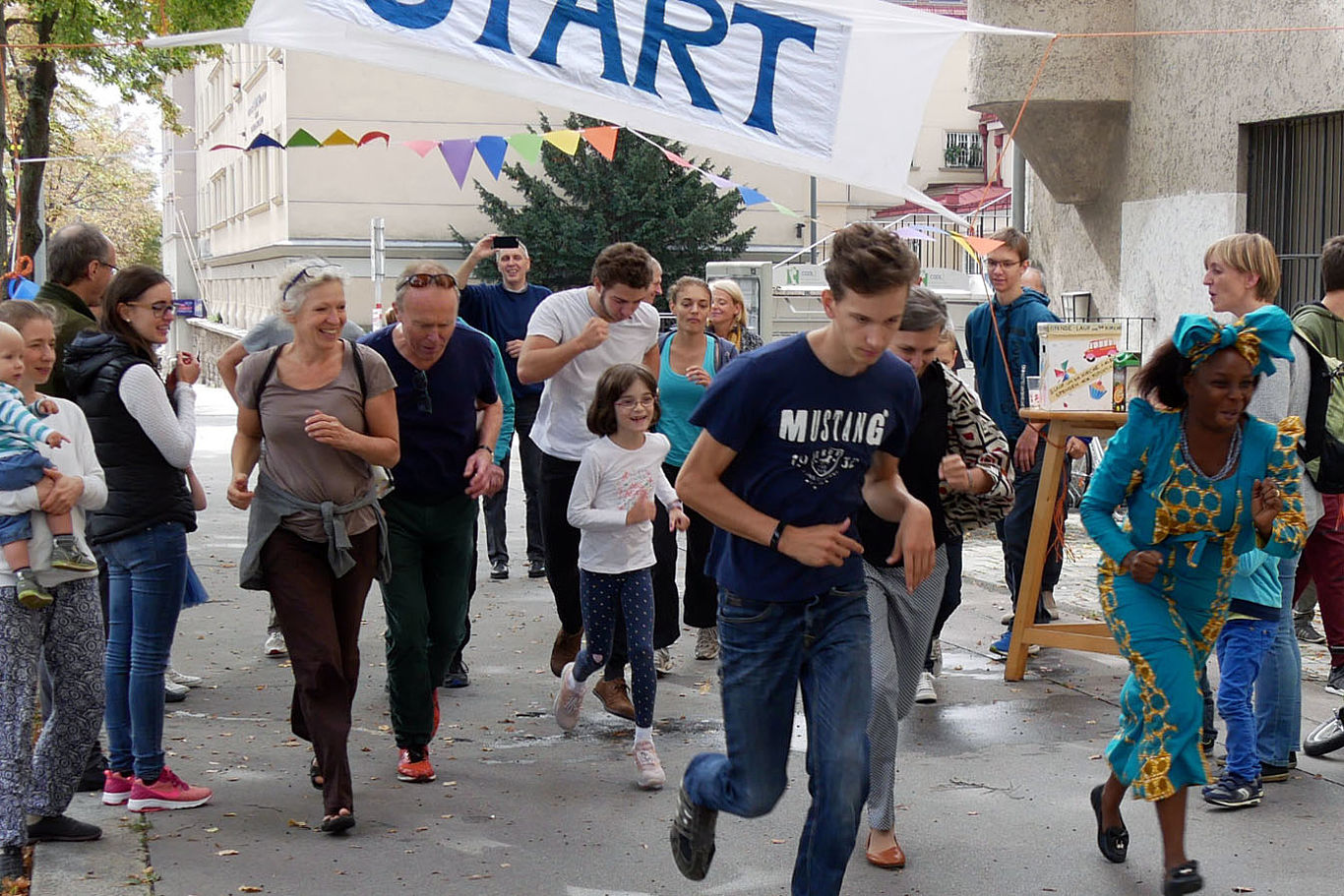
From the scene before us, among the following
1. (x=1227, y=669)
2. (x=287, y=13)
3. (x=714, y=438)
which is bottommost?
(x=1227, y=669)

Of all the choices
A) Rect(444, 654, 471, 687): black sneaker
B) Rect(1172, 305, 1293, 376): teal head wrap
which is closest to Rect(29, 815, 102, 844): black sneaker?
Rect(444, 654, 471, 687): black sneaker

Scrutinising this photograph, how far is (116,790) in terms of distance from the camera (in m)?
5.59

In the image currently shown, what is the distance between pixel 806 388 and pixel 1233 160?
31.1ft

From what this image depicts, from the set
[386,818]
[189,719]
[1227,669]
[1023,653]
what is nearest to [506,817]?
[386,818]

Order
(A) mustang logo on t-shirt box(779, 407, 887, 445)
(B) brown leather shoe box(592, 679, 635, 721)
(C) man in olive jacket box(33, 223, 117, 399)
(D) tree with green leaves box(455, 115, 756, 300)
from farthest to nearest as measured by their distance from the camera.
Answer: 1. (D) tree with green leaves box(455, 115, 756, 300)
2. (B) brown leather shoe box(592, 679, 635, 721)
3. (C) man in olive jacket box(33, 223, 117, 399)
4. (A) mustang logo on t-shirt box(779, 407, 887, 445)

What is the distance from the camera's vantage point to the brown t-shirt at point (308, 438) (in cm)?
532

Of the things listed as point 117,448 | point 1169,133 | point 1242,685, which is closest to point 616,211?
point 1169,133

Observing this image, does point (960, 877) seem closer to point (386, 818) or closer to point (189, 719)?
point (386, 818)

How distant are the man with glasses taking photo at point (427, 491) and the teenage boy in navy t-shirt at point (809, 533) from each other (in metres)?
1.87

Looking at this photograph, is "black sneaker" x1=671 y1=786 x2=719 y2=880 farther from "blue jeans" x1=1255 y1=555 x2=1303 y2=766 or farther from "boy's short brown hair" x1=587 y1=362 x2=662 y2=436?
"blue jeans" x1=1255 y1=555 x2=1303 y2=766

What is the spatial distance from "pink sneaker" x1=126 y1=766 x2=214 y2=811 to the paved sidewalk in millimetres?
59

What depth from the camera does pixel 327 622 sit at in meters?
5.34

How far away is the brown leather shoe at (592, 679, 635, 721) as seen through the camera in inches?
264

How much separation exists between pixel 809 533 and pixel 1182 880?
1.59 m
